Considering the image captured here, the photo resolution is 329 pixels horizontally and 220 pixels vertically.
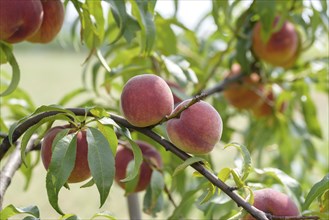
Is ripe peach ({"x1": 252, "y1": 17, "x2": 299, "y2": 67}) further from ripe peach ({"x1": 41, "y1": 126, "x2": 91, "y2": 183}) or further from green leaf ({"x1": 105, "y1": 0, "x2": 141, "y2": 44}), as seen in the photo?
ripe peach ({"x1": 41, "y1": 126, "x2": 91, "y2": 183})

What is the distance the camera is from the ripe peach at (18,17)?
0.58 meters

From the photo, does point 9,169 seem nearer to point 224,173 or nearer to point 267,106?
point 224,173

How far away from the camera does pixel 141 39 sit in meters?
0.67

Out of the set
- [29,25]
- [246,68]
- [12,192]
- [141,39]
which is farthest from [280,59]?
[12,192]

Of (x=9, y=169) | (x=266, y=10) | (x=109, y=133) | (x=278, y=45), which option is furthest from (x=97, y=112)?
(x=278, y=45)

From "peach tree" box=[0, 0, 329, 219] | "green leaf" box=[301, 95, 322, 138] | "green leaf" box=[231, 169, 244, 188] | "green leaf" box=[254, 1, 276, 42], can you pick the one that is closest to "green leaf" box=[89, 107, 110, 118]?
"peach tree" box=[0, 0, 329, 219]

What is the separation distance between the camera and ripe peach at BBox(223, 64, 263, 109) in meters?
1.01

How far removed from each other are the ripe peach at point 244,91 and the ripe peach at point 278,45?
0.06 meters

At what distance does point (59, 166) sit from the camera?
0.46 meters

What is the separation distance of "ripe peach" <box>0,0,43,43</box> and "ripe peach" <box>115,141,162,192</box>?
0.17m

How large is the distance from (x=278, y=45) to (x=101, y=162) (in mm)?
548

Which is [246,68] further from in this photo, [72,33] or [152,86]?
[152,86]

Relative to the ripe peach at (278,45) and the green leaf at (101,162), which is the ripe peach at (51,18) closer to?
the green leaf at (101,162)

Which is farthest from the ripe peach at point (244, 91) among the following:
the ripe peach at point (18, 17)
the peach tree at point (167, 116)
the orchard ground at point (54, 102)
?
the ripe peach at point (18, 17)
